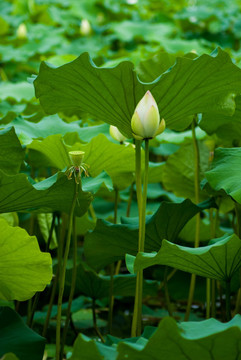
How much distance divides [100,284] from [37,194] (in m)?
0.50

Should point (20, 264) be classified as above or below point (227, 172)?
below

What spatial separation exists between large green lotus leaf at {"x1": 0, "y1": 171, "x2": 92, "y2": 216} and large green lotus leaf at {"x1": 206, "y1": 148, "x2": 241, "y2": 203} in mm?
285

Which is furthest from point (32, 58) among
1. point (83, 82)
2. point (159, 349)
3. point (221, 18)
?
point (159, 349)

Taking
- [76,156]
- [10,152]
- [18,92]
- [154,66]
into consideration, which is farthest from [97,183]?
[18,92]

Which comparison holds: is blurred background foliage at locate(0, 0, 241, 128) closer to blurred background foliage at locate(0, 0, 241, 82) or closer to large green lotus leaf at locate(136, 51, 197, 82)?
blurred background foliage at locate(0, 0, 241, 82)

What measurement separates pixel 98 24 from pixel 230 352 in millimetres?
3974

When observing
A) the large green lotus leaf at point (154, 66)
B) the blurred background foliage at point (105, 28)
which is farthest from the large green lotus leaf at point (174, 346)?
the blurred background foliage at point (105, 28)

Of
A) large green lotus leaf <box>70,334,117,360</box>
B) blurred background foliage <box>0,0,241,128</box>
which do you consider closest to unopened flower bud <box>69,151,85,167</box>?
large green lotus leaf <box>70,334,117,360</box>

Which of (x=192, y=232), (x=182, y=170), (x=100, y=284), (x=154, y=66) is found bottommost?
(x=100, y=284)

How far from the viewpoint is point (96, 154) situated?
1367 millimetres

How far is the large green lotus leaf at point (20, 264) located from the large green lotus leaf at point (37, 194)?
0.08 metres

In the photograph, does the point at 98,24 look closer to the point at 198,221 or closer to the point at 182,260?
the point at 198,221

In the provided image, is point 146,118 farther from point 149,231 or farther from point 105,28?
point 105,28

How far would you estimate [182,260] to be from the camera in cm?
107
